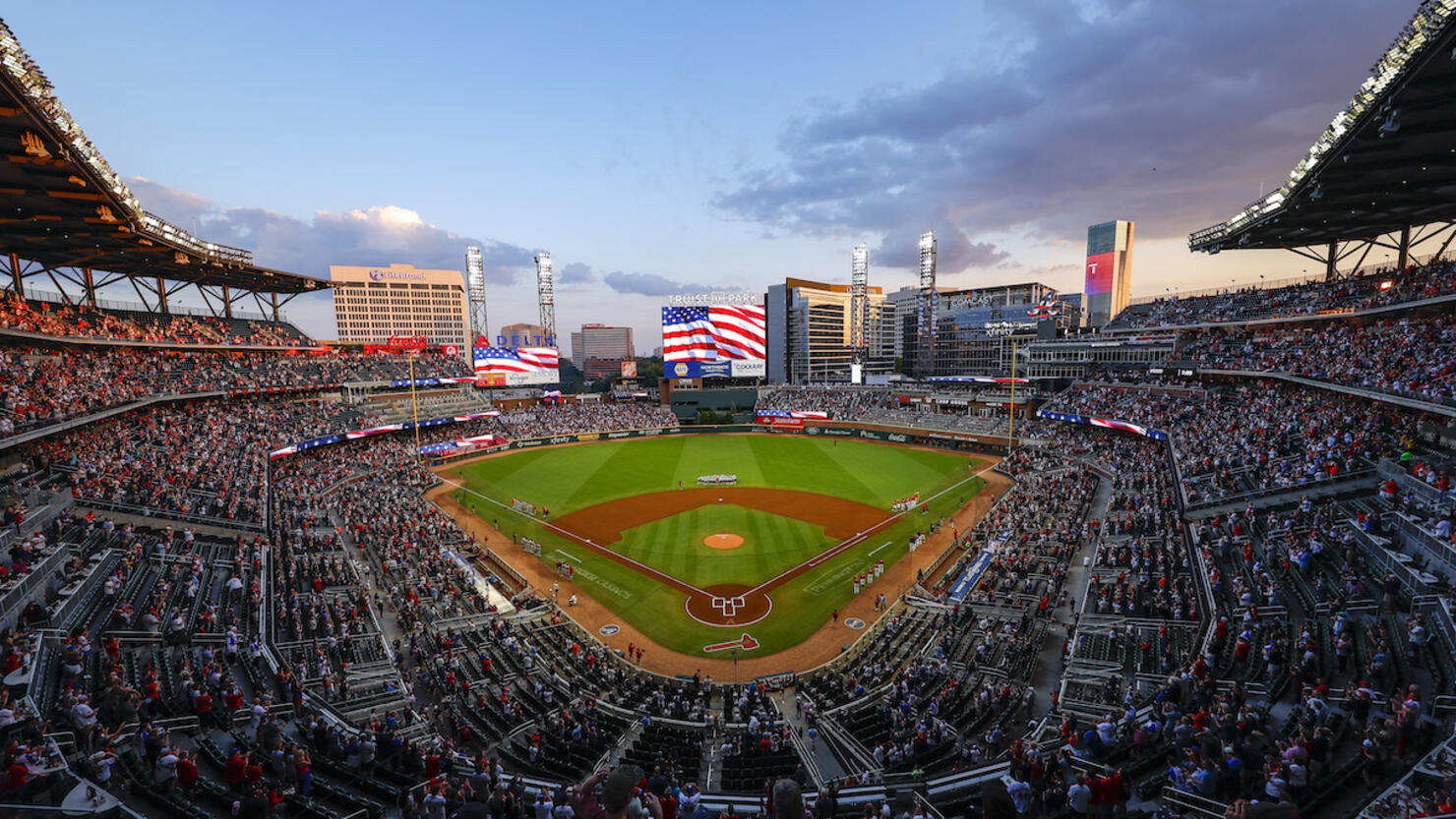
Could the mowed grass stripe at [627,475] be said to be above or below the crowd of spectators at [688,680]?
below

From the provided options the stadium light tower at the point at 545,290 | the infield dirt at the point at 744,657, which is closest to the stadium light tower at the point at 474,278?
the stadium light tower at the point at 545,290

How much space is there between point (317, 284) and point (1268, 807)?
227 ft

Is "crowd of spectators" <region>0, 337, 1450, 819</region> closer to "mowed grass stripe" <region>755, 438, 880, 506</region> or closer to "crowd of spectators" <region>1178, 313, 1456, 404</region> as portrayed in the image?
"crowd of spectators" <region>1178, 313, 1456, 404</region>

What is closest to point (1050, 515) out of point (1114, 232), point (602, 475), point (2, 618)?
point (602, 475)

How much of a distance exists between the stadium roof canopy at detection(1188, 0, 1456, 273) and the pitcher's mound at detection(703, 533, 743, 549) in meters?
30.4

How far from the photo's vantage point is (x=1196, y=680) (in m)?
12.9

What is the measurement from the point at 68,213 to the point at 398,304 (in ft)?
412

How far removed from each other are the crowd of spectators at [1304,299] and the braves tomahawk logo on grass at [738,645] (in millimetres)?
32923

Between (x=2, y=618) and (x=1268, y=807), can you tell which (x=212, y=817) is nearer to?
(x=2, y=618)

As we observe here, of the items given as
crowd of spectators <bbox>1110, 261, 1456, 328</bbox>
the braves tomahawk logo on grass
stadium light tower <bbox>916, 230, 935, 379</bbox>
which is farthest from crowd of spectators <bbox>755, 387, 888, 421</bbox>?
the braves tomahawk logo on grass

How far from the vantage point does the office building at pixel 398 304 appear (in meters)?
136

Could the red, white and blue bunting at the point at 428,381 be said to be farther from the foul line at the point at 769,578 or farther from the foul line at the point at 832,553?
the foul line at the point at 832,553

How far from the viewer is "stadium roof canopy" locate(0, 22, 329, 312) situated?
16.9 m

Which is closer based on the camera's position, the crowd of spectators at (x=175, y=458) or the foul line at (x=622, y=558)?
the crowd of spectators at (x=175, y=458)
